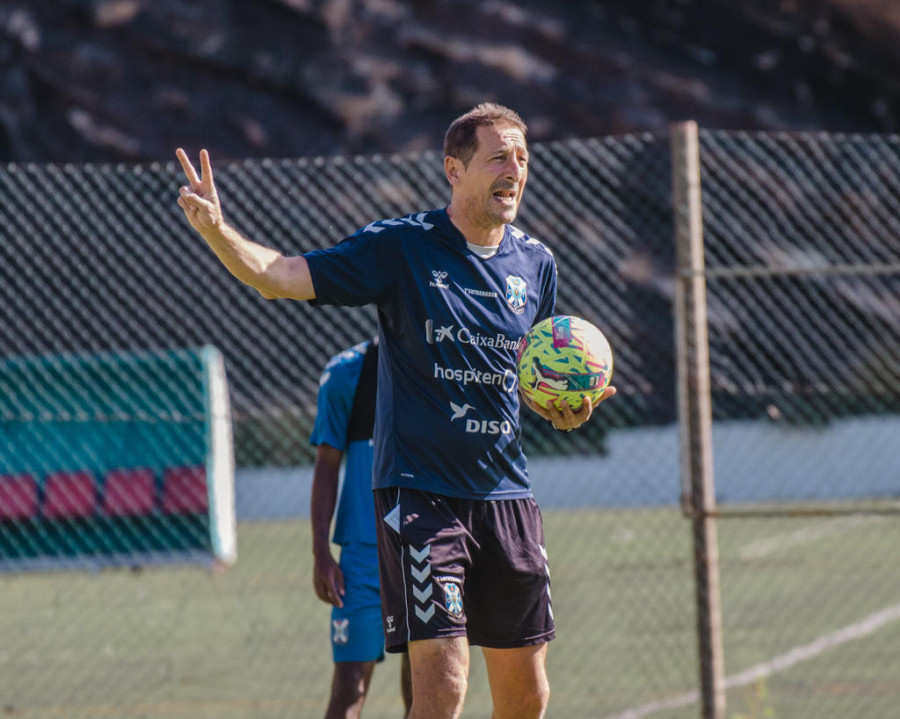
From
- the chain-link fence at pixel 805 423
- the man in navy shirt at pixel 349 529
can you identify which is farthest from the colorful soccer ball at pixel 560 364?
the chain-link fence at pixel 805 423

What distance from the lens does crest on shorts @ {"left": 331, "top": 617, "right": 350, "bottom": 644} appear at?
479cm

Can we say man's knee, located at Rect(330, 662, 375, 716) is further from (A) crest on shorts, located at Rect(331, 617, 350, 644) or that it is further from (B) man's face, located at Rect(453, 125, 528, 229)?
(B) man's face, located at Rect(453, 125, 528, 229)

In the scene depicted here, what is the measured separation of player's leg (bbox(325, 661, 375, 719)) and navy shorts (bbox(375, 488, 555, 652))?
71cm

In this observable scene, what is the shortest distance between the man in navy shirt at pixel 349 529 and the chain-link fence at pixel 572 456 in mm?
1252

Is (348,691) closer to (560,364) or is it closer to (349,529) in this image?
(349,529)

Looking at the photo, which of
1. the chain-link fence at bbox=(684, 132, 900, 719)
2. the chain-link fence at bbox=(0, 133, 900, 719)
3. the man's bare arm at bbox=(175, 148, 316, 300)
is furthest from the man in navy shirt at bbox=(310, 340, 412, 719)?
the chain-link fence at bbox=(684, 132, 900, 719)

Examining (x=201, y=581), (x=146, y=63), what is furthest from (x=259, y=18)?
(x=201, y=581)

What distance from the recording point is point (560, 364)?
408 cm

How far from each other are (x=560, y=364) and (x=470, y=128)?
86 cm

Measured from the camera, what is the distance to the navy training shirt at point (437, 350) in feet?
13.3

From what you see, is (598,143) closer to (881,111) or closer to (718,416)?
(718,416)

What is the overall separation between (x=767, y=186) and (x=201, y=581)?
1122 cm

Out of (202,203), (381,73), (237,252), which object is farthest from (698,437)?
(381,73)

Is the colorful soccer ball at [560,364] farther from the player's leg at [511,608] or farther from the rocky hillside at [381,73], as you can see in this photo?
the rocky hillside at [381,73]
